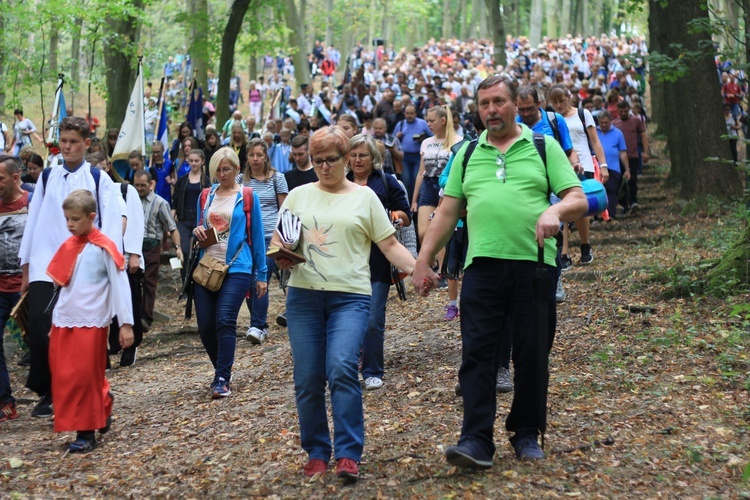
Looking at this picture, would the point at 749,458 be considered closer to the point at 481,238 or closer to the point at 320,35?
the point at 481,238

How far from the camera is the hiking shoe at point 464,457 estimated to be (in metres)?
5.25

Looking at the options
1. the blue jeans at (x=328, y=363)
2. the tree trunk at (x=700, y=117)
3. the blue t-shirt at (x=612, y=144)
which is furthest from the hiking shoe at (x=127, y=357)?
the tree trunk at (x=700, y=117)

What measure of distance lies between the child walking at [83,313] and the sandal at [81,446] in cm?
14

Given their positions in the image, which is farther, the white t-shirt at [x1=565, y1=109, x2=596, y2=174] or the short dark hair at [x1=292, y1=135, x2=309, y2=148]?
the short dark hair at [x1=292, y1=135, x2=309, y2=148]

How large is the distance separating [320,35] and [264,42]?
57.7 metres

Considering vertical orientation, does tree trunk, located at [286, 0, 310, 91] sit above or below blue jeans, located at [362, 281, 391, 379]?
above

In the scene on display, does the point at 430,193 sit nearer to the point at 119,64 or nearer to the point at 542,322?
the point at 542,322

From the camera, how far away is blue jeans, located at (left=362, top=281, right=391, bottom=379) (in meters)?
7.83

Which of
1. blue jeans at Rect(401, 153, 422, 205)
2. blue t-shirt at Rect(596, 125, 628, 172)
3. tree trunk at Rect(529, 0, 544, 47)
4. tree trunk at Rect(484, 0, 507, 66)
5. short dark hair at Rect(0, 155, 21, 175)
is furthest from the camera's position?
tree trunk at Rect(529, 0, 544, 47)

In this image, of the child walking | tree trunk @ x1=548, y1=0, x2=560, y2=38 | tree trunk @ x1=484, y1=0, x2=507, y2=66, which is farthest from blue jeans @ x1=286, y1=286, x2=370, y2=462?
tree trunk @ x1=548, y1=0, x2=560, y2=38

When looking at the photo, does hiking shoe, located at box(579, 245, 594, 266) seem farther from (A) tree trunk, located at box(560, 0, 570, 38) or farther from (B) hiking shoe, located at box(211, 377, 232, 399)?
(A) tree trunk, located at box(560, 0, 570, 38)

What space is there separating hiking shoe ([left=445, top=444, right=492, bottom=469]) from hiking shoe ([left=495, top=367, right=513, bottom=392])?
203 centimetres

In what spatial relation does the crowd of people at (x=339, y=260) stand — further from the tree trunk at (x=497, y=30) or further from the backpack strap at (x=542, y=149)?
the tree trunk at (x=497, y=30)

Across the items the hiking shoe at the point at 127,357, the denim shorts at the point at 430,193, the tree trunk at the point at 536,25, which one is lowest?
the hiking shoe at the point at 127,357
